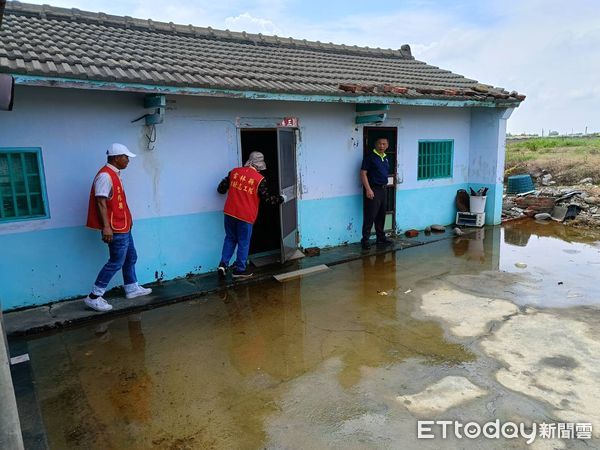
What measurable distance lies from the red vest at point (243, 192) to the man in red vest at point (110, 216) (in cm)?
144

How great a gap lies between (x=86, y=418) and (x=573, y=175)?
17726 millimetres

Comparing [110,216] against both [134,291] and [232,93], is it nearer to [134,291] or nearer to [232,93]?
[134,291]

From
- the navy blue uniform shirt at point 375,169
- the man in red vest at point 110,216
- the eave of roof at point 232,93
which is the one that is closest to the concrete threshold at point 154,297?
the man in red vest at point 110,216

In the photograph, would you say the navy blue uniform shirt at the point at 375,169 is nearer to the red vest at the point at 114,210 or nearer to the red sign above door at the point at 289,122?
the red sign above door at the point at 289,122

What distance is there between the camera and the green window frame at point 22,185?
495 centimetres

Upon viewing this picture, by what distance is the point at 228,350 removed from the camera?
4.34 meters

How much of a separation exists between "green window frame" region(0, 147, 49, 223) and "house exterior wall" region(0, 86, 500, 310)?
0.08 meters

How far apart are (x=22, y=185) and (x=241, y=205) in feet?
8.62

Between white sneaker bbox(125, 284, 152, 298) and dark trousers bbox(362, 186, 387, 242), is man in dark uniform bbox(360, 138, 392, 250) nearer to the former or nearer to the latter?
dark trousers bbox(362, 186, 387, 242)

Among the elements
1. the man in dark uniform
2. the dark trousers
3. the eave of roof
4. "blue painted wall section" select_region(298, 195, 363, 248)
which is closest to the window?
the eave of roof

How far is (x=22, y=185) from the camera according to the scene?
5.06m

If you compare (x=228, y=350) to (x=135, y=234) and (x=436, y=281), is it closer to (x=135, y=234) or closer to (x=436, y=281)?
(x=135, y=234)

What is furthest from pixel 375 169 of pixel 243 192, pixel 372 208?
pixel 243 192

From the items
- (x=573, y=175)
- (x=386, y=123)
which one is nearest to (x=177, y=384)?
(x=386, y=123)
